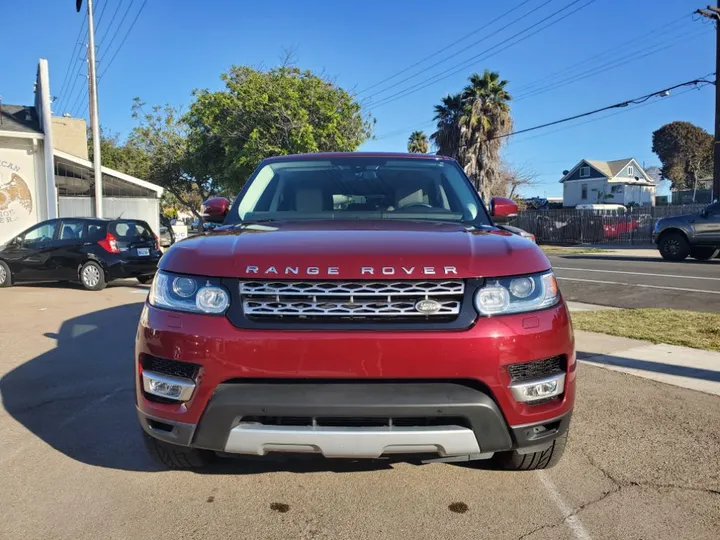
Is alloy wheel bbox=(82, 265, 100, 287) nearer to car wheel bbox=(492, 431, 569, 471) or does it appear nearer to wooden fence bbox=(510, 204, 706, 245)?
car wheel bbox=(492, 431, 569, 471)

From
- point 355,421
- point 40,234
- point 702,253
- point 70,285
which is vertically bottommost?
point 70,285

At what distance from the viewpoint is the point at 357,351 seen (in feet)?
7.97

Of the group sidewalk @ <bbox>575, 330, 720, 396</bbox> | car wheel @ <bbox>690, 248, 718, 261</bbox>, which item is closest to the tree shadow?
sidewalk @ <bbox>575, 330, 720, 396</bbox>

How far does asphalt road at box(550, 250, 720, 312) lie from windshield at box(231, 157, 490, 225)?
651 cm

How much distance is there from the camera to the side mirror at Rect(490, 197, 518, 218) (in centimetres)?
411

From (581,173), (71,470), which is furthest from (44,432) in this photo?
(581,173)

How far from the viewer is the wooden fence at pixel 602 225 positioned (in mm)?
29594

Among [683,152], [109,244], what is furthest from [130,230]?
[683,152]

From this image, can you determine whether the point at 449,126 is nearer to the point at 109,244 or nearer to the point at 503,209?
the point at 109,244

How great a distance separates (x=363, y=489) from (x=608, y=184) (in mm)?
63789

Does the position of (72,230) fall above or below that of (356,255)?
above

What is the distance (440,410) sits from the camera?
7.90 feet

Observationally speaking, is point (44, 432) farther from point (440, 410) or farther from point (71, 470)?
point (440, 410)

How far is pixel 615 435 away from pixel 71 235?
11417 mm
